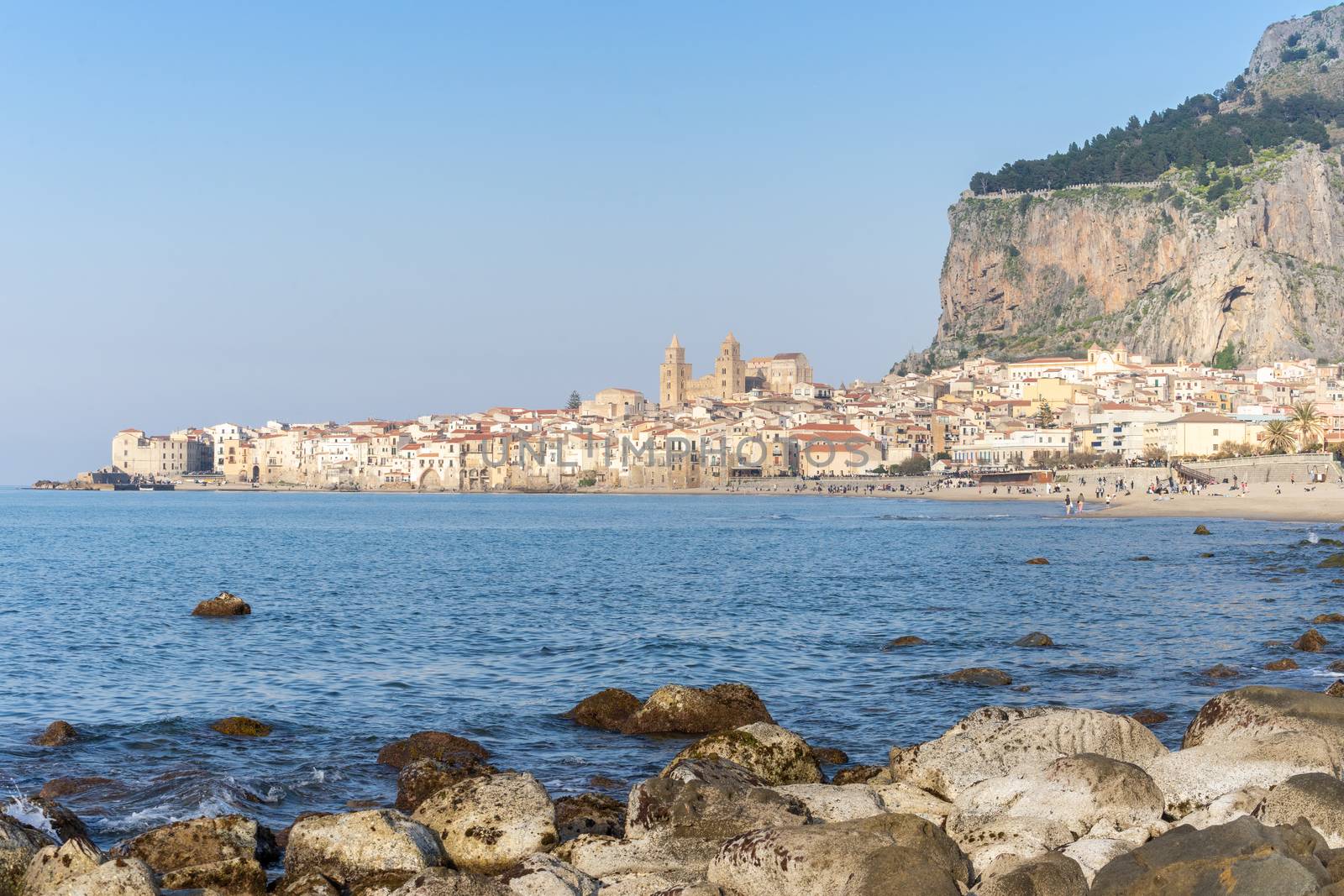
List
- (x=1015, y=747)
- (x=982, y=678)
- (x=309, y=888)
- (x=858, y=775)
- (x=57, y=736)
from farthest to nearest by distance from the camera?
(x=982, y=678) → (x=57, y=736) → (x=858, y=775) → (x=1015, y=747) → (x=309, y=888)

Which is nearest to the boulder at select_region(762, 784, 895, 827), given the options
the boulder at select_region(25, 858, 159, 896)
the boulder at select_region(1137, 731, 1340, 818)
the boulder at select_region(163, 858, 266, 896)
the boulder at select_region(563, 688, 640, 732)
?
the boulder at select_region(1137, 731, 1340, 818)

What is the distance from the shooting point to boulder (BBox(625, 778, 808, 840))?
902cm

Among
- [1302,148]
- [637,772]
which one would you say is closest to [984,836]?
[637,772]

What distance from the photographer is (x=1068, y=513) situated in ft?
232

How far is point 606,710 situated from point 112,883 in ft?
25.1

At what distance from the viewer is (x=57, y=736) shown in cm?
1479

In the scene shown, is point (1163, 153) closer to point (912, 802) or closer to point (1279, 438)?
point (1279, 438)

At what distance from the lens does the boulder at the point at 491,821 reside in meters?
9.45

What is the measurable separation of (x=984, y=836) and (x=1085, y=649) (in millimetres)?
13115

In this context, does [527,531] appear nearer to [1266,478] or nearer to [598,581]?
[598,581]

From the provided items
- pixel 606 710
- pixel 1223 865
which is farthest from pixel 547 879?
pixel 606 710

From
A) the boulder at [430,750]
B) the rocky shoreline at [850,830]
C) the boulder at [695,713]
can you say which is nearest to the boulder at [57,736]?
the rocky shoreline at [850,830]

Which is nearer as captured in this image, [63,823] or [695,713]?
[63,823]

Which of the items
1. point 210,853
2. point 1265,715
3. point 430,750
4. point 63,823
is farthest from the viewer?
point 430,750
